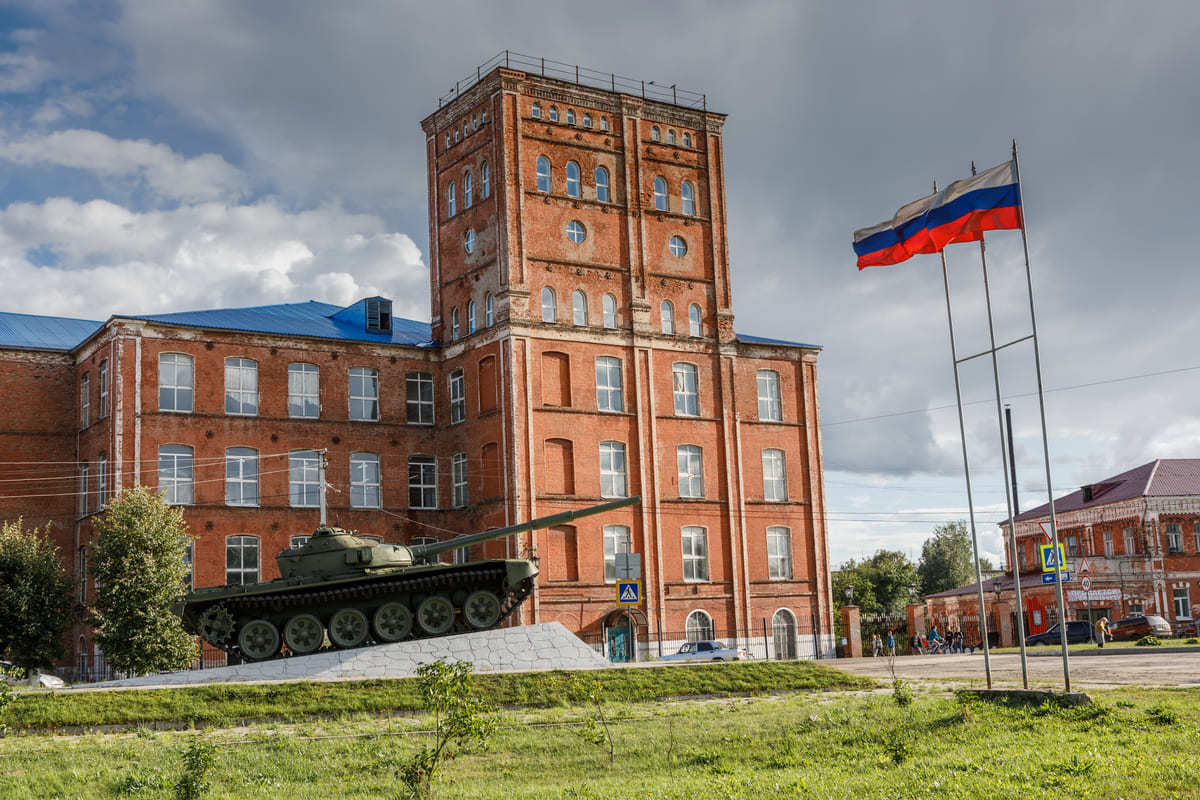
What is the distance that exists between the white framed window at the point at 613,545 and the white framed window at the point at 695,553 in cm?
242

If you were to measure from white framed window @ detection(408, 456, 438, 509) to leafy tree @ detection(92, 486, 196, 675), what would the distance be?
11.5 metres

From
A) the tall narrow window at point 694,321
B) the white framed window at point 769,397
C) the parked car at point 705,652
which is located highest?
the tall narrow window at point 694,321

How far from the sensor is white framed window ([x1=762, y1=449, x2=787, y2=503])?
159ft

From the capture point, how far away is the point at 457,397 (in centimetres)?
4625

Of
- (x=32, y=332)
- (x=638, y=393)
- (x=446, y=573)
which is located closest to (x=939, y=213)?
(x=446, y=573)

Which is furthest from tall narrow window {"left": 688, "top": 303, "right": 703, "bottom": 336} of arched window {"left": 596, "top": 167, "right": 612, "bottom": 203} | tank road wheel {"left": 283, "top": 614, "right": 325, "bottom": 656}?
tank road wheel {"left": 283, "top": 614, "right": 325, "bottom": 656}

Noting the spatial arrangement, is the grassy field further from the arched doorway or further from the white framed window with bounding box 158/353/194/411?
the arched doorway

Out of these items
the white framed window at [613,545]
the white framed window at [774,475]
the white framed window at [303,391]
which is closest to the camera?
the white framed window at [303,391]

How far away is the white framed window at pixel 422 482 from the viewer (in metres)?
45.6

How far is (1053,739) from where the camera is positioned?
15.5 m

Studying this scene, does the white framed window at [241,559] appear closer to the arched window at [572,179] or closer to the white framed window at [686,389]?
the white framed window at [686,389]

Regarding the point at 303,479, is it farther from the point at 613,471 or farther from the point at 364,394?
the point at 613,471

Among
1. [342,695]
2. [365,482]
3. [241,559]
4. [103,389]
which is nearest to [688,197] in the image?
[365,482]

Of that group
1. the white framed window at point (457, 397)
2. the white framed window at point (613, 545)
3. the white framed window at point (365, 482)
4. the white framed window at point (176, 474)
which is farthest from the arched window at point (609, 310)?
the white framed window at point (176, 474)
